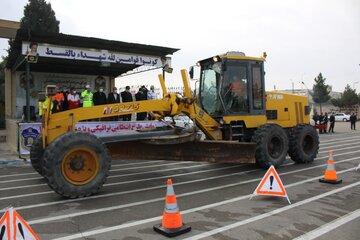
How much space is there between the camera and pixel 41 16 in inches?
1083

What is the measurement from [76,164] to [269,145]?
5.25 meters

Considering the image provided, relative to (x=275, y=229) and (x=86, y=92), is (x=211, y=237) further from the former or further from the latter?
(x=86, y=92)

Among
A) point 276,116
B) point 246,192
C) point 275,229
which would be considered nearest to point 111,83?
point 276,116

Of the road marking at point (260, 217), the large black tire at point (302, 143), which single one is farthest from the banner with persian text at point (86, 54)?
the road marking at point (260, 217)

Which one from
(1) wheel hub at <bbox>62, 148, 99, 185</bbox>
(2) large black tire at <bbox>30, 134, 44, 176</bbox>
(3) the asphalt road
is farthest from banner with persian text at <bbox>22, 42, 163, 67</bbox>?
(1) wheel hub at <bbox>62, 148, 99, 185</bbox>

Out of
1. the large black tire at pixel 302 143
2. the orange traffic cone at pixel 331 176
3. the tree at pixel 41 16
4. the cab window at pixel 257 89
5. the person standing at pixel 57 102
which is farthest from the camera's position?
the tree at pixel 41 16

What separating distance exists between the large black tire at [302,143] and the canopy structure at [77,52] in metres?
9.04

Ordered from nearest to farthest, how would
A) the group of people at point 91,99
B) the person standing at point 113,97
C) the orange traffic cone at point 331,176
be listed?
the orange traffic cone at point 331,176 < the group of people at point 91,99 < the person standing at point 113,97

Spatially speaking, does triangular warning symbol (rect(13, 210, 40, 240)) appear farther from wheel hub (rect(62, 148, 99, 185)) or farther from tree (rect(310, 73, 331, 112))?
tree (rect(310, 73, 331, 112))

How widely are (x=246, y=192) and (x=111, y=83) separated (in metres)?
17.3

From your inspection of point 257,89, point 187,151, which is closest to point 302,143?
point 257,89

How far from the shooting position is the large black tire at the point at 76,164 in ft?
20.1

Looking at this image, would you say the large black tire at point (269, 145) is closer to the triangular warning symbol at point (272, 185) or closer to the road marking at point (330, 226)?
the triangular warning symbol at point (272, 185)

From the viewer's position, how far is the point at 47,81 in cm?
2084
